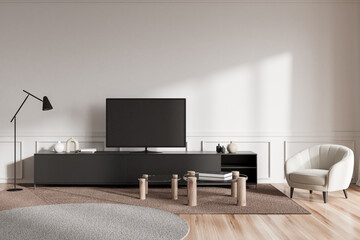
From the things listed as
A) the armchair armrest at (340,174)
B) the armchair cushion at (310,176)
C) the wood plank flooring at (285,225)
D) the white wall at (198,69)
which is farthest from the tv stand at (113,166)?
the wood plank flooring at (285,225)

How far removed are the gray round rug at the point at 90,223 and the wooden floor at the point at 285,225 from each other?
8.8 inches

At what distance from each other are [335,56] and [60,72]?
3993 millimetres

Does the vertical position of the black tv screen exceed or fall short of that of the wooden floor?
it exceeds it

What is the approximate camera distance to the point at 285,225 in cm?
373

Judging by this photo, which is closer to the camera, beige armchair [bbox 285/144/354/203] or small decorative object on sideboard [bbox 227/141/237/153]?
beige armchair [bbox 285/144/354/203]

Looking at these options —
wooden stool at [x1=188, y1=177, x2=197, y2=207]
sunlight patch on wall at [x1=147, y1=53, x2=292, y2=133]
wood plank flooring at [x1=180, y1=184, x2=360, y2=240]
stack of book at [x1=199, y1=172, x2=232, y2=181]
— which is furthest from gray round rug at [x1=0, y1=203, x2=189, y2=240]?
sunlight patch on wall at [x1=147, y1=53, x2=292, y2=133]

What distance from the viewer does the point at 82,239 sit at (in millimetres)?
3156

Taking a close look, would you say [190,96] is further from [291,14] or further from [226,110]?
[291,14]

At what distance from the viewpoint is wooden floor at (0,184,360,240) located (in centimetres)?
341

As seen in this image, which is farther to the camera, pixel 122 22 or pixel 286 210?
pixel 122 22

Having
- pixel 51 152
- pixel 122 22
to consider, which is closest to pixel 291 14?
pixel 122 22

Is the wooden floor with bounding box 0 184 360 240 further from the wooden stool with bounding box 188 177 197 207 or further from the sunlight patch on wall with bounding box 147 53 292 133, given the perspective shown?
the sunlight patch on wall with bounding box 147 53 292 133

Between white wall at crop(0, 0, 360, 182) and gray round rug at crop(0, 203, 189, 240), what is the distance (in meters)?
2.11

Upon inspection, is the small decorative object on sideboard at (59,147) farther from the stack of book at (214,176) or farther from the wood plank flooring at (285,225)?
the wood plank flooring at (285,225)
